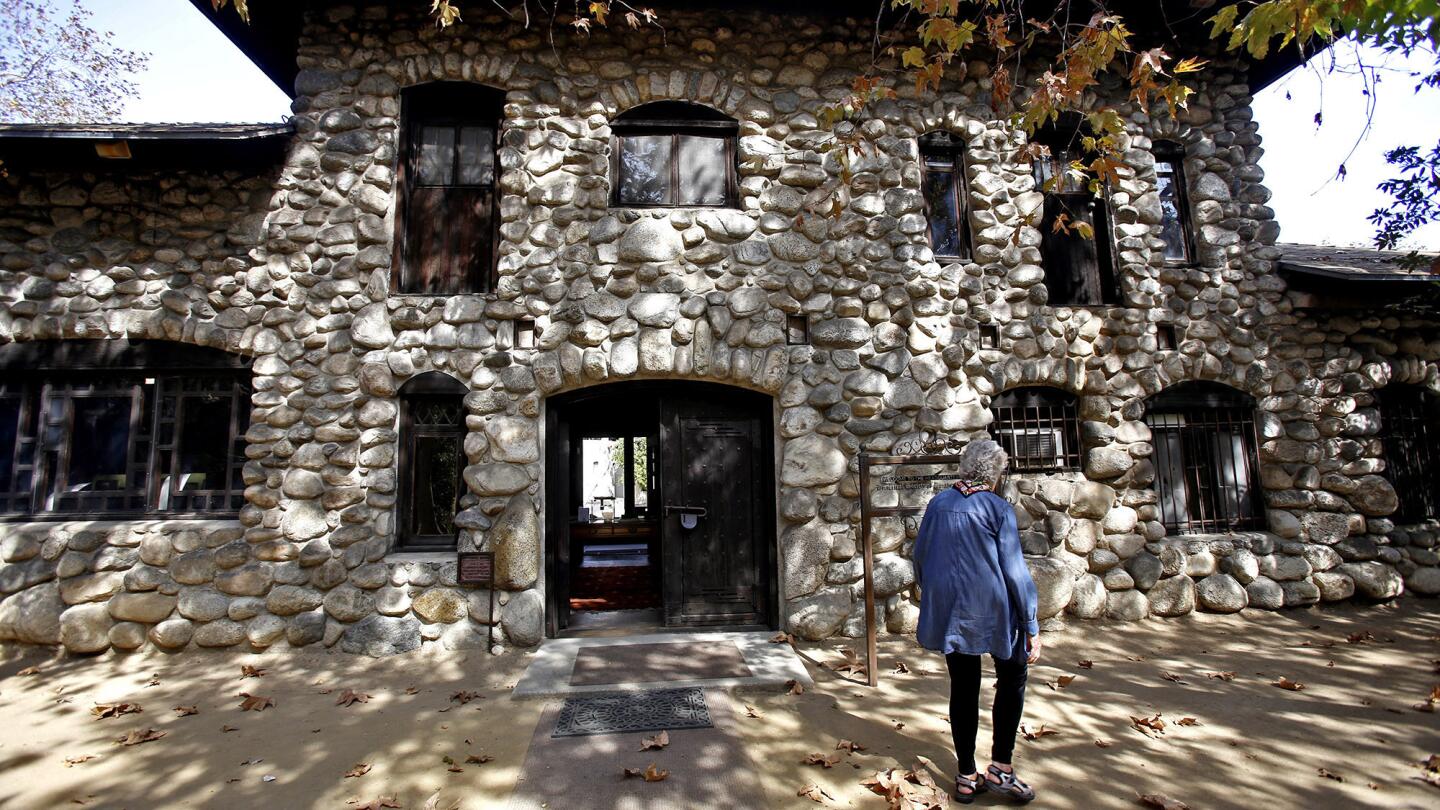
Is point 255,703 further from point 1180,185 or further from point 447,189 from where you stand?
point 1180,185

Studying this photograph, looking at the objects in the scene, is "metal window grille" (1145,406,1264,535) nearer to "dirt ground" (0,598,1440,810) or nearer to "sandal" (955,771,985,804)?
"dirt ground" (0,598,1440,810)

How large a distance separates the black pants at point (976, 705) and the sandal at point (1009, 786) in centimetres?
6

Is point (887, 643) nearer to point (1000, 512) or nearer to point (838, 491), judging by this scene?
point (838, 491)

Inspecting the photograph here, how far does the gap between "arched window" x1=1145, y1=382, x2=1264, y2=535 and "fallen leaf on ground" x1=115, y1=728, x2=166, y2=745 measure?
813 cm

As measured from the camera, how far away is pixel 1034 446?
6.11 meters

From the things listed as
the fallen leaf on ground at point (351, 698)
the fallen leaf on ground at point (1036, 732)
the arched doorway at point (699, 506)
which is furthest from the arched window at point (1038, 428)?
the fallen leaf on ground at point (351, 698)

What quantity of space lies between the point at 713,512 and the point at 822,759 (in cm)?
260

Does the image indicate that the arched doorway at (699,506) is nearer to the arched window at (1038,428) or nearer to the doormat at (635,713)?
the doormat at (635,713)

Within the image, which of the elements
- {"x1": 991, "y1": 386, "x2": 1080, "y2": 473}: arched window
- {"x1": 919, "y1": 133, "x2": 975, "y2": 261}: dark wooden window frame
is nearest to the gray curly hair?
{"x1": 991, "y1": 386, "x2": 1080, "y2": 473}: arched window

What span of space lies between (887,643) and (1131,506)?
2772 mm

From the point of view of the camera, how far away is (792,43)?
20.0 ft

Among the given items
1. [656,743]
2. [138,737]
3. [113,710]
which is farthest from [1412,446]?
[113,710]

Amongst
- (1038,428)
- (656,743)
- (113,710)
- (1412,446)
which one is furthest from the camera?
(1412,446)

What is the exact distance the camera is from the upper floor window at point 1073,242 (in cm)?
648
